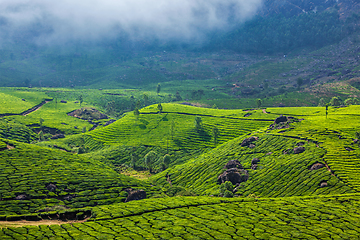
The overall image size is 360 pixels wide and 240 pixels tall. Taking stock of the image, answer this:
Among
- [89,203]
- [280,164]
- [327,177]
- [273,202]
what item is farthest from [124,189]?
[327,177]

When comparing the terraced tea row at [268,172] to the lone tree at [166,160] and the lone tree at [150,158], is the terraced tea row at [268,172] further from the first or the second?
the lone tree at [150,158]

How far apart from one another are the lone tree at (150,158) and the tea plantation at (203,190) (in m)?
1.19

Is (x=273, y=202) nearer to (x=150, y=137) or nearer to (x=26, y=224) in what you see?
(x=26, y=224)

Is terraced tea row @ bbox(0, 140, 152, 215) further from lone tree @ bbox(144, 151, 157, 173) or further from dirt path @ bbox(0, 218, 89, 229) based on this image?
lone tree @ bbox(144, 151, 157, 173)

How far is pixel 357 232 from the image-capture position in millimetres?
65500

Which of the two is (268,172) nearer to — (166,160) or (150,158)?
(166,160)

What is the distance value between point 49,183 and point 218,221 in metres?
58.9

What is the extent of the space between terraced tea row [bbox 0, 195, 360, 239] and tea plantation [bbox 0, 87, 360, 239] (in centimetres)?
26

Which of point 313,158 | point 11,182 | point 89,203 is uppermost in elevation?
point 313,158

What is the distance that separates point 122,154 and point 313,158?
110m

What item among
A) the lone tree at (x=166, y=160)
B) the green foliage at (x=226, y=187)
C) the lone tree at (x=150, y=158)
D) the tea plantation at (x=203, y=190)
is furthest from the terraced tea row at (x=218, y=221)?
the lone tree at (x=150, y=158)

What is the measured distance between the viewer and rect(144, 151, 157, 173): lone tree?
517 feet

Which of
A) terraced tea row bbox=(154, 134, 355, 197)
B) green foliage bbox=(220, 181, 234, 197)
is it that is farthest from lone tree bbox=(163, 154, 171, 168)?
green foliage bbox=(220, 181, 234, 197)

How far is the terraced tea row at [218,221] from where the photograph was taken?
6391 cm
